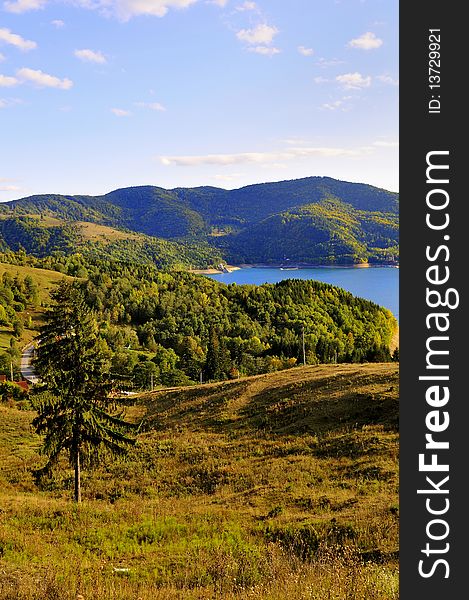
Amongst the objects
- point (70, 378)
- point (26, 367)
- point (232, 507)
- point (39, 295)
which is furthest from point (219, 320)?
point (232, 507)

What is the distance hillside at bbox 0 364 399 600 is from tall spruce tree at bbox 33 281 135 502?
227 centimetres

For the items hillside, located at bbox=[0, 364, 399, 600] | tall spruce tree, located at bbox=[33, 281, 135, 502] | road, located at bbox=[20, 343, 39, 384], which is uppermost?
tall spruce tree, located at bbox=[33, 281, 135, 502]

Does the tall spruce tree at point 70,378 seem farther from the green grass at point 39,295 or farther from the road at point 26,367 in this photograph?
the green grass at point 39,295

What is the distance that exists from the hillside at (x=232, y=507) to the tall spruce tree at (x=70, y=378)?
227 cm

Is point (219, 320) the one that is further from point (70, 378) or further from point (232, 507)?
point (232, 507)

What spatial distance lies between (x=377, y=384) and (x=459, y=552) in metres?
24.6

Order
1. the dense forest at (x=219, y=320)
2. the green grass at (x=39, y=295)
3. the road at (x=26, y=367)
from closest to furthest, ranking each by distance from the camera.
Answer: the road at (x=26, y=367) → the dense forest at (x=219, y=320) → the green grass at (x=39, y=295)

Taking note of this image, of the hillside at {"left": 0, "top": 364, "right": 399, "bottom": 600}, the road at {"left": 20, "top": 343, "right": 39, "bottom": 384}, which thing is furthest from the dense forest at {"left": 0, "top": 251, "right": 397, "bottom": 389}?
the hillside at {"left": 0, "top": 364, "right": 399, "bottom": 600}

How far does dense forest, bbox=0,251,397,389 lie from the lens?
4181 inches

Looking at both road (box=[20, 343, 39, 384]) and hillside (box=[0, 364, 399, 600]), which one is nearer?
hillside (box=[0, 364, 399, 600])

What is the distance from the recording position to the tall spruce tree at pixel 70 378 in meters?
16.9

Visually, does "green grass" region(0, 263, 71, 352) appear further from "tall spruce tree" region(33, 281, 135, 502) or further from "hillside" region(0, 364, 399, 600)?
"tall spruce tree" region(33, 281, 135, 502)

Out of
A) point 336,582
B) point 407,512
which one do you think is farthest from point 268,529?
point 407,512

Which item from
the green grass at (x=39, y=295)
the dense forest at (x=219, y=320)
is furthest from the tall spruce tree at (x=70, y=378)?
the green grass at (x=39, y=295)
